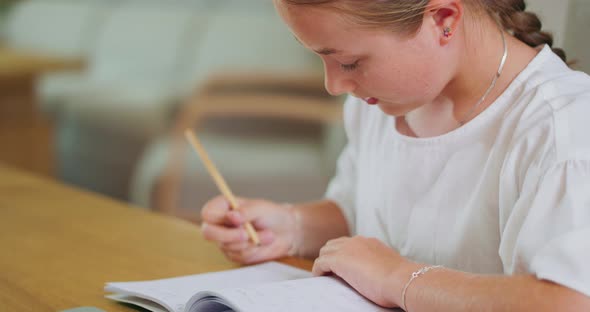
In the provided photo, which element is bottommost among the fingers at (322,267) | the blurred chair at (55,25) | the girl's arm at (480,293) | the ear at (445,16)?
the girl's arm at (480,293)

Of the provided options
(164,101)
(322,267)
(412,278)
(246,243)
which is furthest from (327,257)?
(164,101)

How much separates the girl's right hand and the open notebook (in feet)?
0.28

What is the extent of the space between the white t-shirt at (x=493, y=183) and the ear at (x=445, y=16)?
0.10m

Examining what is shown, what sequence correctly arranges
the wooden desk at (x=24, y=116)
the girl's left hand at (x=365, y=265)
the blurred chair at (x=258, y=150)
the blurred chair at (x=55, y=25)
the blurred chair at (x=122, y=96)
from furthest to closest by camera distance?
1. the blurred chair at (x=55, y=25)
2. the blurred chair at (x=122, y=96)
3. the wooden desk at (x=24, y=116)
4. the blurred chair at (x=258, y=150)
5. the girl's left hand at (x=365, y=265)

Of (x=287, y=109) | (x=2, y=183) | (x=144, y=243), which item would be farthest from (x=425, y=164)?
(x=287, y=109)

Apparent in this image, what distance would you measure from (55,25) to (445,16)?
13.6 feet

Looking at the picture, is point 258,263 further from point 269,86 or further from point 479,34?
point 269,86

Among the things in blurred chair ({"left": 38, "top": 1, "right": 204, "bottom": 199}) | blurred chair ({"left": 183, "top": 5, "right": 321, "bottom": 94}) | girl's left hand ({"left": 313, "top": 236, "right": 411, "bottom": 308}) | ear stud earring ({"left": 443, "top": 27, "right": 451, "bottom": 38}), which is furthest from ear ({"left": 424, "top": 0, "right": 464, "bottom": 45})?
blurred chair ({"left": 38, "top": 1, "right": 204, "bottom": 199})

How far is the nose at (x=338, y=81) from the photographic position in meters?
0.96

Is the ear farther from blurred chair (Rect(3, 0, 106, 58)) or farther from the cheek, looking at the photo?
blurred chair (Rect(3, 0, 106, 58))

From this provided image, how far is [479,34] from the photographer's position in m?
0.97

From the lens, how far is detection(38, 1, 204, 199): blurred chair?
12.0 ft

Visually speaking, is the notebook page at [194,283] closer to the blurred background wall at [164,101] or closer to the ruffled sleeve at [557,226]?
A: the ruffled sleeve at [557,226]

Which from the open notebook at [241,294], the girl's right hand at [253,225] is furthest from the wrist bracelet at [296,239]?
the open notebook at [241,294]
